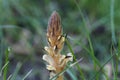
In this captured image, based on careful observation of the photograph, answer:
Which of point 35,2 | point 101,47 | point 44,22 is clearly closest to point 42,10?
point 35,2

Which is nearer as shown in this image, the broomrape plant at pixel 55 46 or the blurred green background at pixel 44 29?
the broomrape plant at pixel 55 46

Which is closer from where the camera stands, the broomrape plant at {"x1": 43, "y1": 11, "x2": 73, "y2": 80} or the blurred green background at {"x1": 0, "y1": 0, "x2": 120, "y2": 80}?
the broomrape plant at {"x1": 43, "y1": 11, "x2": 73, "y2": 80}

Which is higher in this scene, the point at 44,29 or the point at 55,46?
the point at 55,46

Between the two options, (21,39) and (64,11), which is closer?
(21,39)

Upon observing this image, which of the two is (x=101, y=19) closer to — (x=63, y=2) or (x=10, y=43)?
(x=63, y=2)

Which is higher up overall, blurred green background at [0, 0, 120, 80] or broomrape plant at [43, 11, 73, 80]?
broomrape plant at [43, 11, 73, 80]
